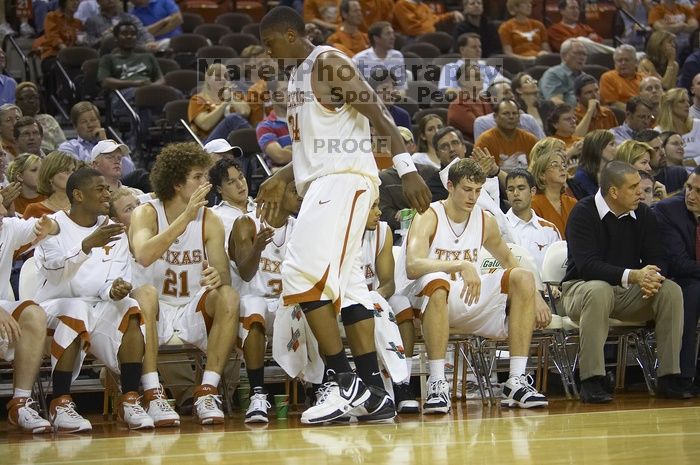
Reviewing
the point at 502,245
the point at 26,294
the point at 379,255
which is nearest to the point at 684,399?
the point at 502,245

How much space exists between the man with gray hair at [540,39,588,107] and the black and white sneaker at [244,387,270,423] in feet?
22.8

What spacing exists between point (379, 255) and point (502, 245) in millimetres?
746

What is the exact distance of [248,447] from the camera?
4.98m

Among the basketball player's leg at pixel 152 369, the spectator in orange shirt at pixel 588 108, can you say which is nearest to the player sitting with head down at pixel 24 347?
the basketball player's leg at pixel 152 369

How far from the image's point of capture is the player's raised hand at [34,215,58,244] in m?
6.36

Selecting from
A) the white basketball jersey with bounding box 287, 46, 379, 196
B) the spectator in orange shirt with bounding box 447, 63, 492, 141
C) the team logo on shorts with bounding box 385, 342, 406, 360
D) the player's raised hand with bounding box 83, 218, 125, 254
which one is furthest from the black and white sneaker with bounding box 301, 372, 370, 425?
the spectator in orange shirt with bounding box 447, 63, 492, 141

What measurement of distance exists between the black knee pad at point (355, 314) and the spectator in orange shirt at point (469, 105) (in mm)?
5608

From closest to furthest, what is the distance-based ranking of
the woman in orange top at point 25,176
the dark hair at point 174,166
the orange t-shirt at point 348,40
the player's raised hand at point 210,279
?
the player's raised hand at point 210,279 < the dark hair at point 174,166 < the woman in orange top at point 25,176 < the orange t-shirt at point 348,40

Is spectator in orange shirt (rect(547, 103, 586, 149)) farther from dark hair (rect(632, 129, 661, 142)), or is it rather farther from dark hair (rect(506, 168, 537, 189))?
dark hair (rect(506, 168, 537, 189))

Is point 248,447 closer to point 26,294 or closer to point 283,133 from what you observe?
point 26,294

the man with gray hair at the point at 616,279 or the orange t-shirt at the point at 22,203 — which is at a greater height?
the orange t-shirt at the point at 22,203

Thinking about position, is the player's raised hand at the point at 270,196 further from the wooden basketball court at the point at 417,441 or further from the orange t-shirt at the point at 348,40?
the orange t-shirt at the point at 348,40

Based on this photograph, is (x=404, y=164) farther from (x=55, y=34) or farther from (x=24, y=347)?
(x=55, y=34)

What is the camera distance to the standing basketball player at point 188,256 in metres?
6.35
